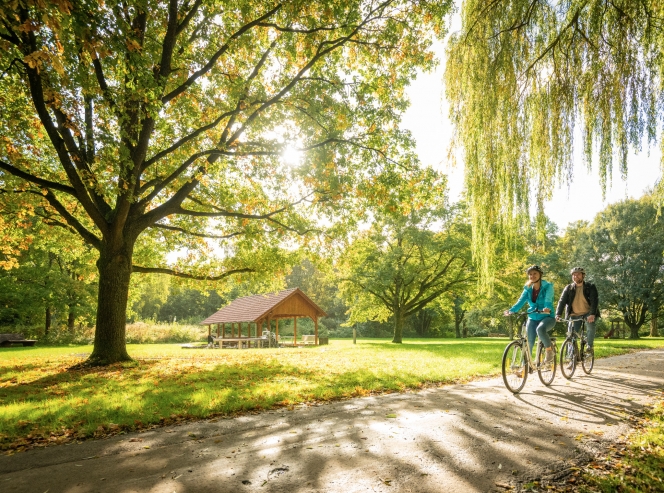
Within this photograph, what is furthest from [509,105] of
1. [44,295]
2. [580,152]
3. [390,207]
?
[44,295]

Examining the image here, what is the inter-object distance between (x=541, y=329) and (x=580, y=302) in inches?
78.1

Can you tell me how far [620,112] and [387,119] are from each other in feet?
24.1

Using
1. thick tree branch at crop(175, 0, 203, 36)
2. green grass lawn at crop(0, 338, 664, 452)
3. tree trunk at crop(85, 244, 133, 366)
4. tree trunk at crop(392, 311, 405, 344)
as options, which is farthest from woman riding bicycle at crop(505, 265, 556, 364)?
tree trunk at crop(392, 311, 405, 344)

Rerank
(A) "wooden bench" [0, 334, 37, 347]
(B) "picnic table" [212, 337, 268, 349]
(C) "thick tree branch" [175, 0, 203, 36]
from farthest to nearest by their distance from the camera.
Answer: (B) "picnic table" [212, 337, 268, 349] < (A) "wooden bench" [0, 334, 37, 347] < (C) "thick tree branch" [175, 0, 203, 36]

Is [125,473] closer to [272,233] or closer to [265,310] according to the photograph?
[272,233]

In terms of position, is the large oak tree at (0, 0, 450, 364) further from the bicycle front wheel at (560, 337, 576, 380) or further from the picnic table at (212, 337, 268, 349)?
the picnic table at (212, 337, 268, 349)

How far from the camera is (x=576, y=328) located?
810 centimetres

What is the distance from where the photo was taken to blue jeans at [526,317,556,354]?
6.89m

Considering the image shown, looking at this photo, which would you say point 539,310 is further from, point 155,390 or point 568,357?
point 155,390

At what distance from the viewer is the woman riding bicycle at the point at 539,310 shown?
6871 millimetres

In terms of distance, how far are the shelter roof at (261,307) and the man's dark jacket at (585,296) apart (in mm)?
22115

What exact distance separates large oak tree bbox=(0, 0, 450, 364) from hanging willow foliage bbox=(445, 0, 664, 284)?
2910mm

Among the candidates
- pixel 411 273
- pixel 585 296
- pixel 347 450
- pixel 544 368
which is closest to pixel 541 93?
pixel 585 296

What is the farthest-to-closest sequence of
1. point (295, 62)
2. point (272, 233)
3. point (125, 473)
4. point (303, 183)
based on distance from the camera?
point (272, 233) < point (303, 183) < point (295, 62) < point (125, 473)
